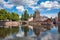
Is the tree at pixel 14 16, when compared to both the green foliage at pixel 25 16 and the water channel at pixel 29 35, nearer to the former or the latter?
the green foliage at pixel 25 16

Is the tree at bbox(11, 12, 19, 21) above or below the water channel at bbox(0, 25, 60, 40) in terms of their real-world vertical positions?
above

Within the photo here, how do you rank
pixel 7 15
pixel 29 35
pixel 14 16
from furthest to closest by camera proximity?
1. pixel 14 16
2. pixel 7 15
3. pixel 29 35

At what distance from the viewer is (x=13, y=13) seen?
3750 cm

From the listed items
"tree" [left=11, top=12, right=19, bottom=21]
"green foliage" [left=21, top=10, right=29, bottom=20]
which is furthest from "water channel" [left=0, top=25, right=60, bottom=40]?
"tree" [left=11, top=12, right=19, bottom=21]

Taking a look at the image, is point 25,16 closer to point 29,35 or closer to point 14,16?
point 14,16

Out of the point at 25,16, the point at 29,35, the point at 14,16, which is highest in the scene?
the point at 14,16

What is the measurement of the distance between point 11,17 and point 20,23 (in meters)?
1.99

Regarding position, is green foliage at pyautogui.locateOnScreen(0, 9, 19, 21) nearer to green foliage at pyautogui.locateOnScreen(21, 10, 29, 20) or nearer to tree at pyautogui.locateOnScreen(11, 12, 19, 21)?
tree at pyautogui.locateOnScreen(11, 12, 19, 21)

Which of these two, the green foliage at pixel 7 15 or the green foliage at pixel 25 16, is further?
the green foliage at pixel 25 16

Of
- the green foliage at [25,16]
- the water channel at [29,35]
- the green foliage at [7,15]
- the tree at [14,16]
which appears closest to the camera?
the water channel at [29,35]

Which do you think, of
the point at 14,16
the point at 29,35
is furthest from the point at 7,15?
the point at 29,35

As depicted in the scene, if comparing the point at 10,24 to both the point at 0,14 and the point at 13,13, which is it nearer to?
the point at 0,14

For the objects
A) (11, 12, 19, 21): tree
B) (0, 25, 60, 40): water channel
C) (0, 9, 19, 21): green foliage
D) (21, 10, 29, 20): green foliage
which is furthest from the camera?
(11, 12, 19, 21): tree

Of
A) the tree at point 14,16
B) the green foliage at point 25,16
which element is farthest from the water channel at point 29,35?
the tree at point 14,16
